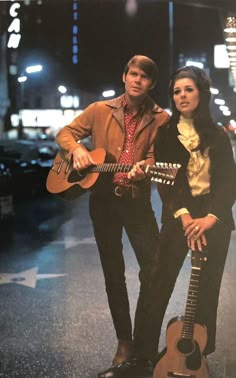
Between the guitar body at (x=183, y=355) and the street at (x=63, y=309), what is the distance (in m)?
0.46

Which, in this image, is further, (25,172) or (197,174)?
(25,172)

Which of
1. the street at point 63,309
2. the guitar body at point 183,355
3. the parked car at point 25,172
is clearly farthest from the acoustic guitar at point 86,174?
the parked car at point 25,172

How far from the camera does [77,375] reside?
3.44 metres

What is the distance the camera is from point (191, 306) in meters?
3.04

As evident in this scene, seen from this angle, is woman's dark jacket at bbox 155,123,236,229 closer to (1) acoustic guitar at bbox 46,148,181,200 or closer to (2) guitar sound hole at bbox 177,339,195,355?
(1) acoustic guitar at bbox 46,148,181,200

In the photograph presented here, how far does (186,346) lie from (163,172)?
1.04 meters

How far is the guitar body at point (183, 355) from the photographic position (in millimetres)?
3059

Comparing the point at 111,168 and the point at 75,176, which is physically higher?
the point at 111,168

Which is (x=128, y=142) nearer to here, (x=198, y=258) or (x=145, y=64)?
(x=145, y=64)

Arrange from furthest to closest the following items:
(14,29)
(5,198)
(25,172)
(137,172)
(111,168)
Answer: (25,172) → (5,198) → (14,29) → (111,168) → (137,172)

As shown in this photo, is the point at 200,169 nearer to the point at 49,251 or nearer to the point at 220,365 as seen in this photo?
the point at 220,365

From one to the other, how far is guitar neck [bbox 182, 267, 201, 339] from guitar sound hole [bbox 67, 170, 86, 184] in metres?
0.94

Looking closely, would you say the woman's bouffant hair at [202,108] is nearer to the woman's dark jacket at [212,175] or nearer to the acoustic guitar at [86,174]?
the woman's dark jacket at [212,175]

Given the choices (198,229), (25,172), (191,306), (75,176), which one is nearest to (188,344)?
(191,306)
